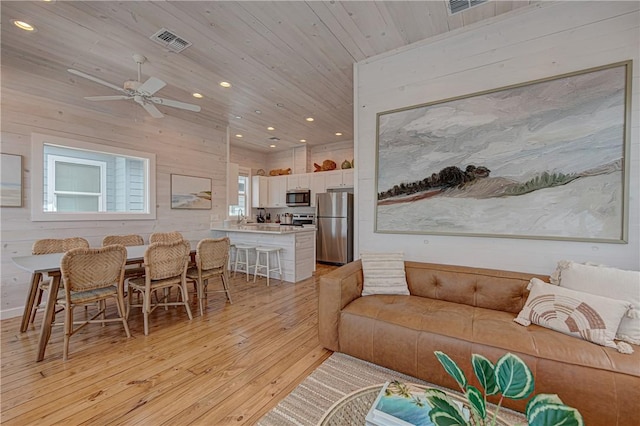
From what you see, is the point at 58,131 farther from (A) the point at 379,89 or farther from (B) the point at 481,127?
(B) the point at 481,127

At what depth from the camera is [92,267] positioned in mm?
2340

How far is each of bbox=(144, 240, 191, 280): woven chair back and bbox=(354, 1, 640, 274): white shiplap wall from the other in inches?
81.7

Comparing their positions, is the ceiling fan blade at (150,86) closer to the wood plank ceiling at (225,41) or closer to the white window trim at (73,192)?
the wood plank ceiling at (225,41)

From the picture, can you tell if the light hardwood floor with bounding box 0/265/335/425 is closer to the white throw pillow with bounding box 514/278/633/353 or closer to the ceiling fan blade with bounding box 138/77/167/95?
the white throw pillow with bounding box 514/278/633/353

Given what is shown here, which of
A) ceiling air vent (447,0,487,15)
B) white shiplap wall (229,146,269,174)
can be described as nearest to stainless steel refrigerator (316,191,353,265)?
white shiplap wall (229,146,269,174)

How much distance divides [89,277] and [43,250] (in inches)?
48.4

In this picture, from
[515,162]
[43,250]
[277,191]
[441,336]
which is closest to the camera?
[441,336]

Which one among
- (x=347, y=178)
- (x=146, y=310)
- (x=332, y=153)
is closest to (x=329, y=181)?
(x=347, y=178)

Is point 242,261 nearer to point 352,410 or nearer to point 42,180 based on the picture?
point 42,180

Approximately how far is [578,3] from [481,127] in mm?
1133

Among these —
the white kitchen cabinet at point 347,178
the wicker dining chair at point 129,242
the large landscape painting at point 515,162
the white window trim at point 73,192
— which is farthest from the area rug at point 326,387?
the white kitchen cabinet at point 347,178

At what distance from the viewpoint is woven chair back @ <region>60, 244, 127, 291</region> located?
7.22 feet

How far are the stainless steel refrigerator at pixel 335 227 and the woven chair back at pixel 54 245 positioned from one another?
14.0 feet

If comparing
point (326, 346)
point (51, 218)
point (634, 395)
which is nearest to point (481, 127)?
point (634, 395)
